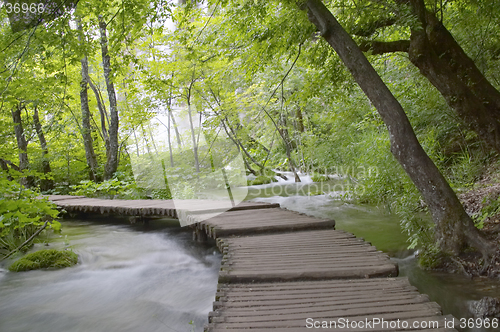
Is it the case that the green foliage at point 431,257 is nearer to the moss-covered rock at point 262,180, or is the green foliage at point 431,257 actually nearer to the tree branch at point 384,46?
the tree branch at point 384,46

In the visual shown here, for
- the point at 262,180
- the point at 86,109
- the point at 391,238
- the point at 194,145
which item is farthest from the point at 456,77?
the point at 86,109

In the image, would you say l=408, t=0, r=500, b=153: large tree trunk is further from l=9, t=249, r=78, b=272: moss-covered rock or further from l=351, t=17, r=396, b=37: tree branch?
l=9, t=249, r=78, b=272: moss-covered rock

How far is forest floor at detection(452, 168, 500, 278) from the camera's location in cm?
341

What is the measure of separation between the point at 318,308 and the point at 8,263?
4.85 metres

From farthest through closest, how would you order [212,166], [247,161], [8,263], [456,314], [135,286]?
1. [247,161]
2. [212,166]
3. [8,263]
4. [135,286]
5. [456,314]

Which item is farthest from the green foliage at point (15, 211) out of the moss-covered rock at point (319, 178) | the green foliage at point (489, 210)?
the moss-covered rock at point (319, 178)

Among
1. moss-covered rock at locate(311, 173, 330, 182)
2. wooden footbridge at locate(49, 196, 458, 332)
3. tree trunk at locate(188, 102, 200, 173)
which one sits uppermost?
tree trunk at locate(188, 102, 200, 173)

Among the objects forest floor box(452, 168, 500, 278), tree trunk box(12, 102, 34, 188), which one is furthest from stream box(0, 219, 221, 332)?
tree trunk box(12, 102, 34, 188)

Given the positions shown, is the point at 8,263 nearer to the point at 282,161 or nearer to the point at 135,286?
the point at 135,286

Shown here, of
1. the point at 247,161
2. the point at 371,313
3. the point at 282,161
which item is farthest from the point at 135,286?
the point at 282,161

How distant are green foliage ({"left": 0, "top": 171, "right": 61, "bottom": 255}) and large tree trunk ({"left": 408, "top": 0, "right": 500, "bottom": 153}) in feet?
18.6

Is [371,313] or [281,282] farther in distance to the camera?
[281,282]

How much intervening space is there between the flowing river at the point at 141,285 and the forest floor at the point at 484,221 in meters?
0.12

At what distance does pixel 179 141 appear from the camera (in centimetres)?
1102
